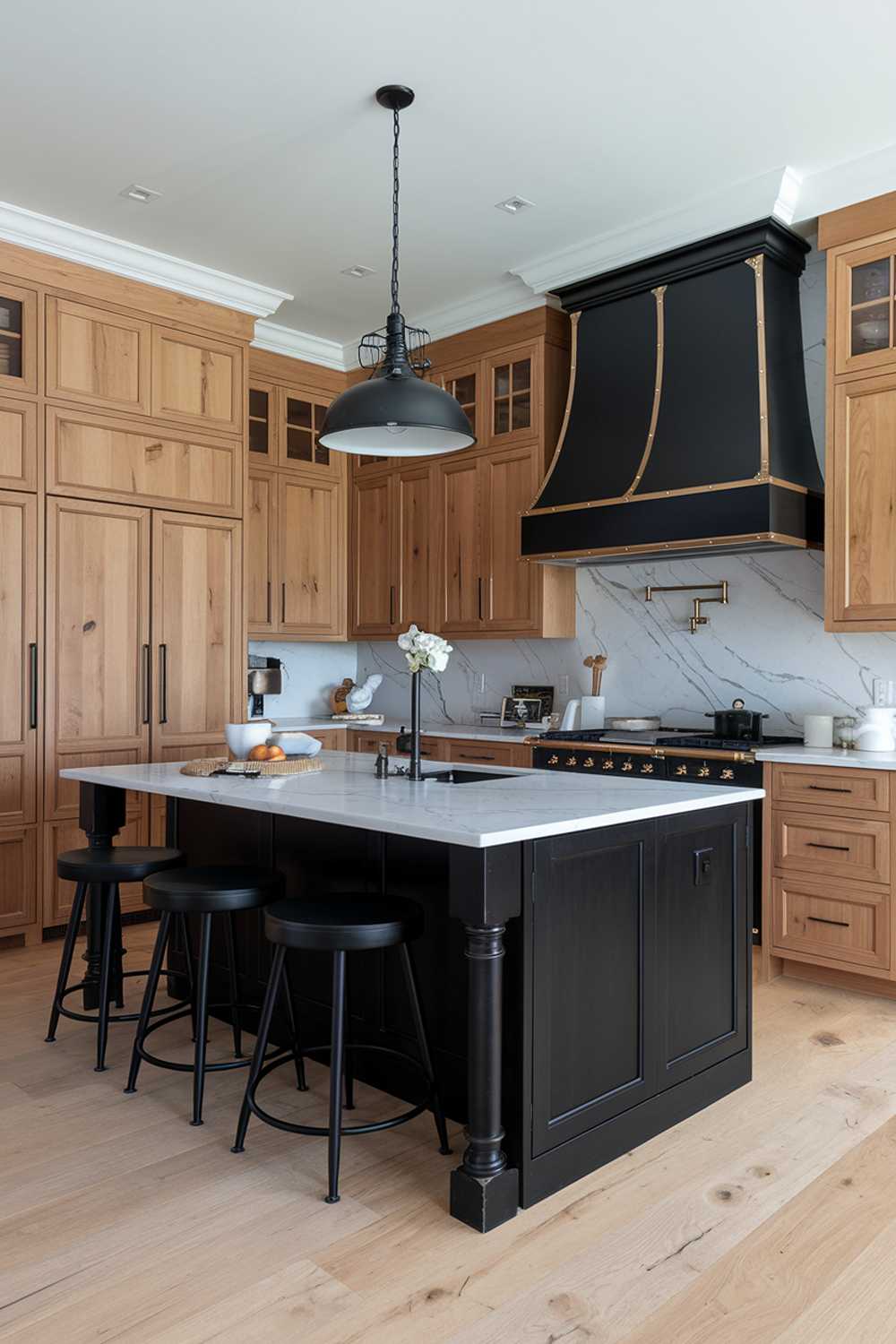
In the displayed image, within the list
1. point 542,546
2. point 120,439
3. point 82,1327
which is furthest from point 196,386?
point 82,1327

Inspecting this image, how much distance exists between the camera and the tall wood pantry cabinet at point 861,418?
12.3ft

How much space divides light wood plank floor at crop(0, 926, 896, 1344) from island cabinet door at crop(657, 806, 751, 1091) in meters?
0.18

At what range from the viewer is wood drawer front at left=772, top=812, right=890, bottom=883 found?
3.55 m

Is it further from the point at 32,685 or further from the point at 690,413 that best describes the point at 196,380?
the point at 690,413

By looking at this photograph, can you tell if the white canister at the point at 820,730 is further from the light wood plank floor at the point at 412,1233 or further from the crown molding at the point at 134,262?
the crown molding at the point at 134,262

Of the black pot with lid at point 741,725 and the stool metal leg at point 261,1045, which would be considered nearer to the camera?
the stool metal leg at point 261,1045

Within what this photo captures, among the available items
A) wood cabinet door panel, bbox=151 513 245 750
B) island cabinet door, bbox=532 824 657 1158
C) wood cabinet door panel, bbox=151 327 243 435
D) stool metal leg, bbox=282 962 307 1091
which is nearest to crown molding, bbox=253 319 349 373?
wood cabinet door panel, bbox=151 327 243 435

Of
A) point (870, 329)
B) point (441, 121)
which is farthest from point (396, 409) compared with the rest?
point (870, 329)

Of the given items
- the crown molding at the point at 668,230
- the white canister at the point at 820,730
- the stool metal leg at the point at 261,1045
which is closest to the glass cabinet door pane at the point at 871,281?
the crown molding at the point at 668,230

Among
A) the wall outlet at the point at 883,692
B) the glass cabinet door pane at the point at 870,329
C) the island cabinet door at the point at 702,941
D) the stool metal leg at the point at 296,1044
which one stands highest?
the glass cabinet door pane at the point at 870,329

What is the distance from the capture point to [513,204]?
4121 mm

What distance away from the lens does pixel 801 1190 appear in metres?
2.26

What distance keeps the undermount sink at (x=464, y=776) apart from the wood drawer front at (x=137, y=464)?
232cm

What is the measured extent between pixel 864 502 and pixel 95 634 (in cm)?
333
